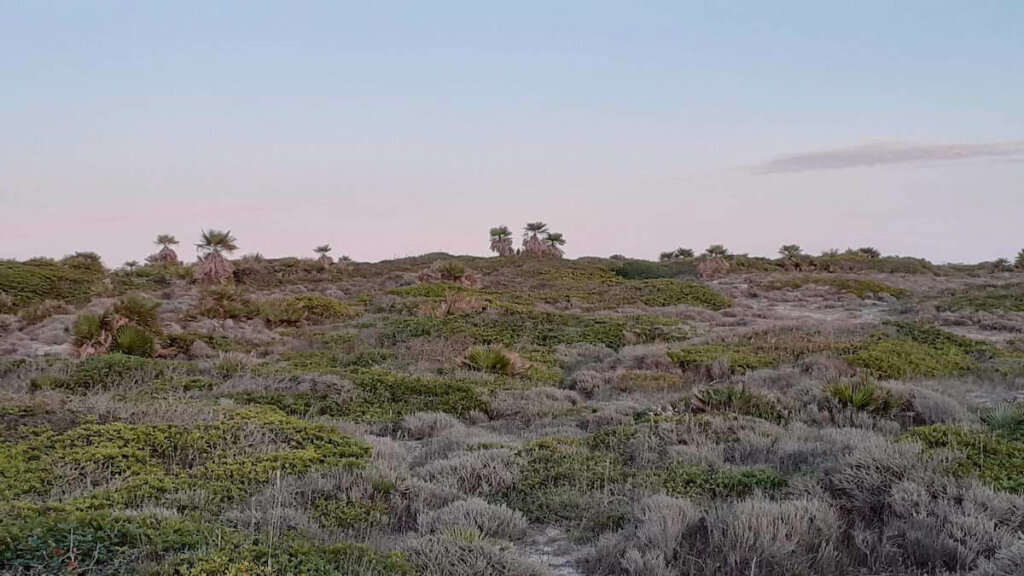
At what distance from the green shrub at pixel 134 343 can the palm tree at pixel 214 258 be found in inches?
605

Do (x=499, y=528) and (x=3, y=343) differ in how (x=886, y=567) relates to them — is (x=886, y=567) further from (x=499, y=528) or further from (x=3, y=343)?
(x=3, y=343)

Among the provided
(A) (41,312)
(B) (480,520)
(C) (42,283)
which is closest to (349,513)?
(B) (480,520)

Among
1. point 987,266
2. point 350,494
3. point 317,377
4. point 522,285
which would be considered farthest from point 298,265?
point 987,266

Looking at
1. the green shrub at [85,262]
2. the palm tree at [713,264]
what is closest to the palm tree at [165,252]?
the green shrub at [85,262]

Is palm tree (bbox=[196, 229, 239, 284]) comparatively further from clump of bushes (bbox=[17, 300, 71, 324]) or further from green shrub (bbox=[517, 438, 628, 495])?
green shrub (bbox=[517, 438, 628, 495])

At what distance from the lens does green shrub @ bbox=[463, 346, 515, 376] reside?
444 inches

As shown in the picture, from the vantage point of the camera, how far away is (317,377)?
31.7ft

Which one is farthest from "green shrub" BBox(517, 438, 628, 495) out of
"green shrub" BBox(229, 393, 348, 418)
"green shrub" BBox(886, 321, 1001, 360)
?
"green shrub" BBox(886, 321, 1001, 360)

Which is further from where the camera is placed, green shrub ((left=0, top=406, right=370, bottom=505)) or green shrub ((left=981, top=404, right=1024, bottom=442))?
green shrub ((left=981, top=404, right=1024, bottom=442))

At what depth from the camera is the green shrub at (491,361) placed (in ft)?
37.0

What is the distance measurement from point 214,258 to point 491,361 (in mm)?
20355

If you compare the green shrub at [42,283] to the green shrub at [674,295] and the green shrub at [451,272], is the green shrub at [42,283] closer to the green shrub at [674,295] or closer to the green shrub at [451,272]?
the green shrub at [451,272]

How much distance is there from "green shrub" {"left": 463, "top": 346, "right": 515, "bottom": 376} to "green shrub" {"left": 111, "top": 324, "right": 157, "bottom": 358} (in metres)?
5.96

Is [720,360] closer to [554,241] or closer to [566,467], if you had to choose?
[566,467]
